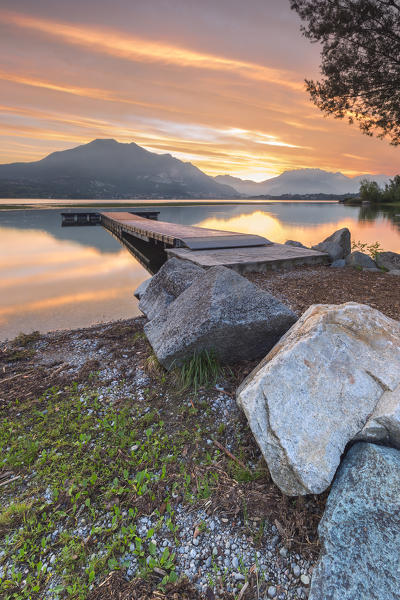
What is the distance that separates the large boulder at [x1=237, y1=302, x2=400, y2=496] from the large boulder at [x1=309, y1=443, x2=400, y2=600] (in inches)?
5.4

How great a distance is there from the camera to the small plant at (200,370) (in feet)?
13.7

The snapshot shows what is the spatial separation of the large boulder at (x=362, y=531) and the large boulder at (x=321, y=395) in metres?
0.14

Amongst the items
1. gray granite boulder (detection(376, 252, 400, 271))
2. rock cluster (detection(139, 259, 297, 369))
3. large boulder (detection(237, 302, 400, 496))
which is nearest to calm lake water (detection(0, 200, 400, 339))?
rock cluster (detection(139, 259, 297, 369))

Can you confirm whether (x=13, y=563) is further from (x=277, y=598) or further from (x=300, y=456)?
(x=300, y=456)

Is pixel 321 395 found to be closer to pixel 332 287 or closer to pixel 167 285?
pixel 167 285

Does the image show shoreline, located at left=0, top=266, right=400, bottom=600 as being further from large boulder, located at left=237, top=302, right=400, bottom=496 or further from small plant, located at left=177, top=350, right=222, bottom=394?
large boulder, located at left=237, top=302, right=400, bottom=496

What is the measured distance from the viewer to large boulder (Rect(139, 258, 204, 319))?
6290 mm

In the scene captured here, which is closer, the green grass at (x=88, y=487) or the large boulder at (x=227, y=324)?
the green grass at (x=88, y=487)

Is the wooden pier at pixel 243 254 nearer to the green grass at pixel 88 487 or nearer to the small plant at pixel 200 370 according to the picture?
the small plant at pixel 200 370

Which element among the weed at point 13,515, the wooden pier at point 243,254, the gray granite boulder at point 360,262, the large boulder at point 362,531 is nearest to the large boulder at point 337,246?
the wooden pier at point 243,254

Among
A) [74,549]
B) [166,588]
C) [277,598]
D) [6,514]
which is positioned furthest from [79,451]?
Answer: [277,598]

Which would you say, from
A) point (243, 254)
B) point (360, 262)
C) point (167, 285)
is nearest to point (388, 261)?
point (360, 262)

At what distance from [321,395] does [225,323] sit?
164cm

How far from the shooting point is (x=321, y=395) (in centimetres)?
255
